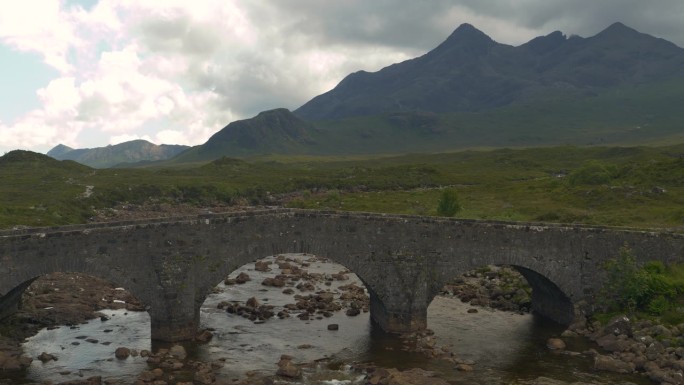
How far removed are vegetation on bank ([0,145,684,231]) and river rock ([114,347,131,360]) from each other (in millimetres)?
30194

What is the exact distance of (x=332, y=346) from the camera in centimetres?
3098

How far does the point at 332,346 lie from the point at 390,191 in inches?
A: 2912

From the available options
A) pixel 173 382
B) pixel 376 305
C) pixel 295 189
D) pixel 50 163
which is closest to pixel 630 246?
pixel 376 305

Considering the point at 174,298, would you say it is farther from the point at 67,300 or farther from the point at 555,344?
the point at 555,344

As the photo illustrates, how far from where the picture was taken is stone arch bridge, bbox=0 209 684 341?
28031mm

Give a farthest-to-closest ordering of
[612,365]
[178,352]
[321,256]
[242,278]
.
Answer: [242,278] → [321,256] → [178,352] → [612,365]

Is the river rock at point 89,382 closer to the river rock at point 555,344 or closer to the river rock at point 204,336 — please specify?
the river rock at point 204,336

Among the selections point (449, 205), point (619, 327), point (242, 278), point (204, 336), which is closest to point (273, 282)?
point (242, 278)

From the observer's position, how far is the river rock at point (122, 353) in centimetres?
2831

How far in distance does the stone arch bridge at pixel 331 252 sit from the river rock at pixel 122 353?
67.4 inches

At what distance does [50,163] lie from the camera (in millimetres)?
114188

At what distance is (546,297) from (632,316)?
18.4ft

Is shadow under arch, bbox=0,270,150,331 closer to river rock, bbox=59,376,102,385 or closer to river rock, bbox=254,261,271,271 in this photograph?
river rock, bbox=59,376,102,385

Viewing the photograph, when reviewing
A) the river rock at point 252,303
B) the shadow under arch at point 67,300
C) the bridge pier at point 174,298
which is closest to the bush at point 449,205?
the river rock at point 252,303
